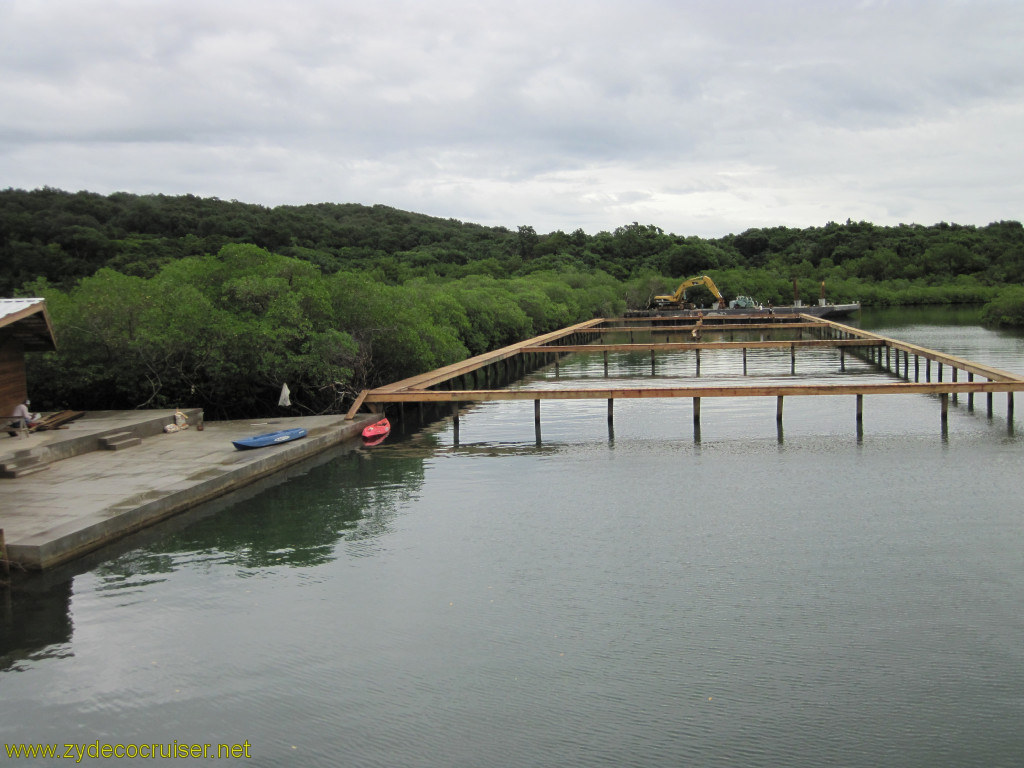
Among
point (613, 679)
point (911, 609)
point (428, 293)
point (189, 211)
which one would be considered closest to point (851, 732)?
point (613, 679)

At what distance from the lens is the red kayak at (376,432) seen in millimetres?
20969

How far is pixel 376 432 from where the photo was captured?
21.1 m

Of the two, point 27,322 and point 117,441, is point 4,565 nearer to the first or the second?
point 117,441

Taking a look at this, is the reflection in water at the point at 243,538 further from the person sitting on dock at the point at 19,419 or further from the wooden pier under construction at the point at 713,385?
the person sitting on dock at the point at 19,419

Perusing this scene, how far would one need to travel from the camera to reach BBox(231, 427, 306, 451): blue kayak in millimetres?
17859

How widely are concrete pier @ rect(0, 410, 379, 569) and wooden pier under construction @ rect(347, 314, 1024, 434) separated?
303 centimetres

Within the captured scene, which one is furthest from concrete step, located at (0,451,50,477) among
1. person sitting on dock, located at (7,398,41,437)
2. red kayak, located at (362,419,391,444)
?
red kayak, located at (362,419,391,444)

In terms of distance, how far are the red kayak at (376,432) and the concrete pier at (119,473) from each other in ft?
0.90

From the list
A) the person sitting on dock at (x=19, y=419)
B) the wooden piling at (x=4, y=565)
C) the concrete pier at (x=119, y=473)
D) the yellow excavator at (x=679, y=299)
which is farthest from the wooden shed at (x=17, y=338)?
the yellow excavator at (x=679, y=299)

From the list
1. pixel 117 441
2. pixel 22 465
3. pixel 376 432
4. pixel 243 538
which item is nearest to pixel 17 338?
pixel 117 441

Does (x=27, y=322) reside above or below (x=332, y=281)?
below

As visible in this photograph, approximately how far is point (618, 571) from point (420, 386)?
504 inches

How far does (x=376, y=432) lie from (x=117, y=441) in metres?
5.93

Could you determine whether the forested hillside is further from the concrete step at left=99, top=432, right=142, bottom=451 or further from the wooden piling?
the wooden piling
